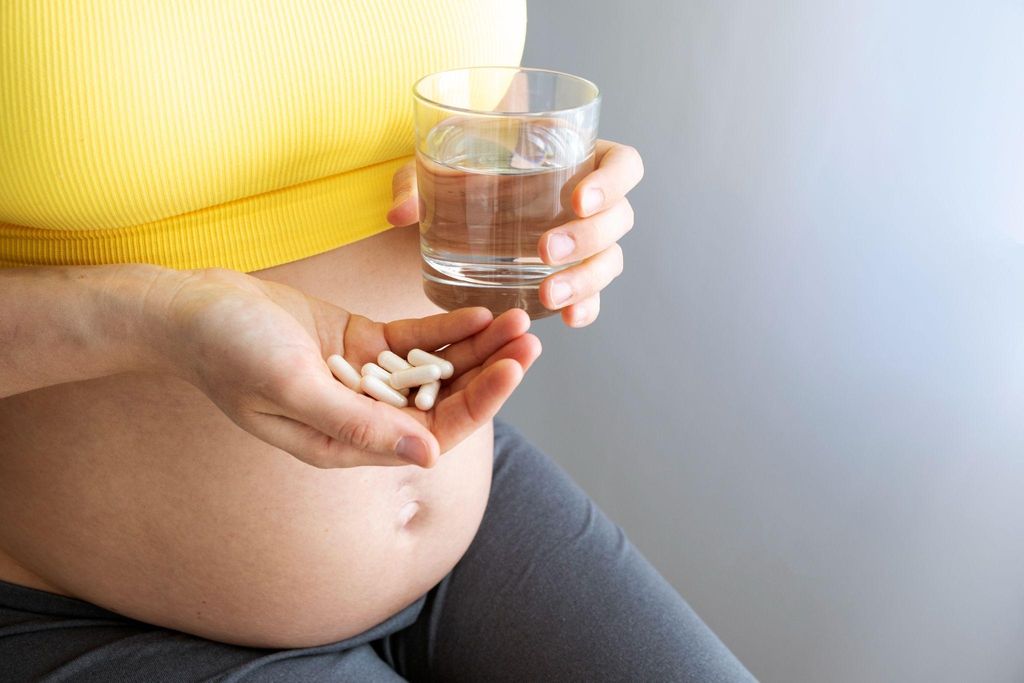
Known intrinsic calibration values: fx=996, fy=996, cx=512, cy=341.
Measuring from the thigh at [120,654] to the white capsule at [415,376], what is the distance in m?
0.32

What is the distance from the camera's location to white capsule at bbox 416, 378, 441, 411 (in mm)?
672

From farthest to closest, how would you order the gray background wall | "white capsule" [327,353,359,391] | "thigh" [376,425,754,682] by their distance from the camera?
the gray background wall, "thigh" [376,425,754,682], "white capsule" [327,353,359,391]

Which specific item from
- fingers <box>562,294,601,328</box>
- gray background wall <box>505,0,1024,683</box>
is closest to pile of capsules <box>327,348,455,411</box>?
fingers <box>562,294,601,328</box>

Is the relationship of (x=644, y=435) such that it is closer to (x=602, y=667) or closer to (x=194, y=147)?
(x=602, y=667)

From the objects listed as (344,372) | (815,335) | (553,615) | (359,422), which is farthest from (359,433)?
(815,335)

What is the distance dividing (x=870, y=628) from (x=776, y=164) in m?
0.68

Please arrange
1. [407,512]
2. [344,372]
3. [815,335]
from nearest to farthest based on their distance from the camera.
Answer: [344,372] < [407,512] < [815,335]

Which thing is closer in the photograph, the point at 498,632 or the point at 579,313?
the point at 579,313

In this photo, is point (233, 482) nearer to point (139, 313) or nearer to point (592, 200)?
point (139, 313)

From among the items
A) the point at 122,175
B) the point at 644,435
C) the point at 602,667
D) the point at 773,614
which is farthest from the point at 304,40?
the point at 773,614

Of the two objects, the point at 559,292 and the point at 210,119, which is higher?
the point at 210,119

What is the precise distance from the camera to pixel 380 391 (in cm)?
67

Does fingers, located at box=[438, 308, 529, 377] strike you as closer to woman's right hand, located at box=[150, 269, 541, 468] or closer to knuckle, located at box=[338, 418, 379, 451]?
woman's right hand, located at box=[150, 269, 541, 468]

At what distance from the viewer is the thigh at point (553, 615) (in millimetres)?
916
